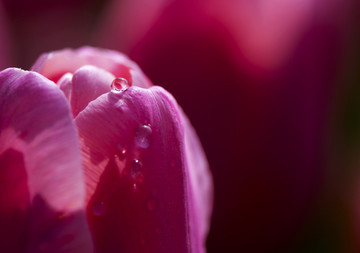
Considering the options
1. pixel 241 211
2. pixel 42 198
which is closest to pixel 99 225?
pixel 42 198

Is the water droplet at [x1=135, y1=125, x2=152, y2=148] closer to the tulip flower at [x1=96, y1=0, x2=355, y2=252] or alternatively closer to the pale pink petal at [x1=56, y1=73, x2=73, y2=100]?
the pale pink petal at [x1=56, y1=73, x2=73, y2=100]

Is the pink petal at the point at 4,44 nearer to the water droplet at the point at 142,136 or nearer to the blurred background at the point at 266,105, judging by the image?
the blurred background at the point at 266,105

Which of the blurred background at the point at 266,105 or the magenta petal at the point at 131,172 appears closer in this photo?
the magenta petal at the point at 131,172

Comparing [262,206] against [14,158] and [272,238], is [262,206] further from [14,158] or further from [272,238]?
[14,158]

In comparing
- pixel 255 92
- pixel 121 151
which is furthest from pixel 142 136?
pixel 255 92

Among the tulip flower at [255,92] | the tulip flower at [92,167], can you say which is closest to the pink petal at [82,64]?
the tulip flower at [92,167]

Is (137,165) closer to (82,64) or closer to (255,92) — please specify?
(82,64)

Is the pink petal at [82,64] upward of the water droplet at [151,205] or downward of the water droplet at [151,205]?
upward
